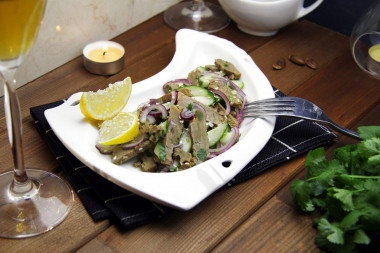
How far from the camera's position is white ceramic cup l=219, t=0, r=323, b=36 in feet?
6.21

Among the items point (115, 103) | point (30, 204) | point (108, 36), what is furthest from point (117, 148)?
point (108, 36)

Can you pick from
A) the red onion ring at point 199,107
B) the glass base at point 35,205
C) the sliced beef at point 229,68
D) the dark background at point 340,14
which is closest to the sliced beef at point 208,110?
the red onion ring at point 199,107

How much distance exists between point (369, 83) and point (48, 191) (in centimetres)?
120

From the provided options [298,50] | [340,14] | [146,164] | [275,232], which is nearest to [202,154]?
[146,164]

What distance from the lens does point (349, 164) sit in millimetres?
1292

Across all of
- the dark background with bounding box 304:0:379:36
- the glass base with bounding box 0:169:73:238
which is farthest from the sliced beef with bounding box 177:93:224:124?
the dark background with bounding box 304:0:379:36

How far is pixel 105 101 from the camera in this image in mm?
1378

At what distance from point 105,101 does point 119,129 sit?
0.12 m

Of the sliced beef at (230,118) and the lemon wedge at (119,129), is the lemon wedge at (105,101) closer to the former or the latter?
the lemon wedge at (119,129)

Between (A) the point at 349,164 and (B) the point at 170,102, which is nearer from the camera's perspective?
(A) the point at 349,164

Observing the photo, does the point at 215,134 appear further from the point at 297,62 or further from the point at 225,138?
the point at 297,62

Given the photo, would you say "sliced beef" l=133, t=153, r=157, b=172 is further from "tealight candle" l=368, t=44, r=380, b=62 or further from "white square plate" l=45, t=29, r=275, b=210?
"tealight candle" l=368, t=44, r=380, b=62

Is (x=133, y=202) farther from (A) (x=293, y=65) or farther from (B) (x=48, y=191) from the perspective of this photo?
(A) (x=293, y=65)

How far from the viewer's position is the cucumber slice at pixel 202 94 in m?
1.45
